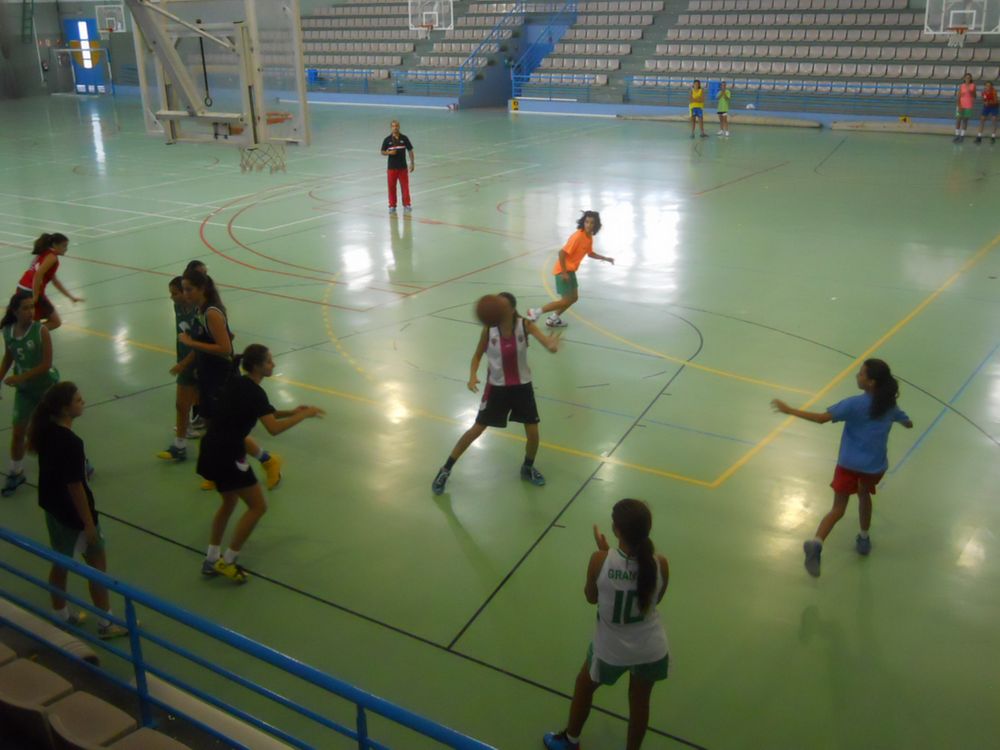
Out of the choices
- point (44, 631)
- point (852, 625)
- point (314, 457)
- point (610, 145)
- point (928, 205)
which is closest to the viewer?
point (44, 631)

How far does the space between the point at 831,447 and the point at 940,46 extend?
Result: 30607 millimetres

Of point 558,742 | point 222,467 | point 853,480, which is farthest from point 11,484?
point 853,480

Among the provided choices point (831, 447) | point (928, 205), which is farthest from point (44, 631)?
point (928, 205)

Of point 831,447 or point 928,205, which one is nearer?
point 831,447

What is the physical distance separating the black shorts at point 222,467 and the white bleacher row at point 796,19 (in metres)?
35.3

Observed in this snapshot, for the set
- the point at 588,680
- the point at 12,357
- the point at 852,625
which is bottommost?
the point at 852,625

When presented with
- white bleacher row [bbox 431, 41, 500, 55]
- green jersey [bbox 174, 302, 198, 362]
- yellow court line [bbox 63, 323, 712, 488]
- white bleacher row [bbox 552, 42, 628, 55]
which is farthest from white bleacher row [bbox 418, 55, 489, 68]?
green jersey [bbox 174, 302, 198, 362]

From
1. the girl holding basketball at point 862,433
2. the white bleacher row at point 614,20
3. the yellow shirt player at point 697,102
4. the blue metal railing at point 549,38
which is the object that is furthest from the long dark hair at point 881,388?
the blue metal railing at point 549,38

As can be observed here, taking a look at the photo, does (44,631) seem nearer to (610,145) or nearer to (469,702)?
(469,702)

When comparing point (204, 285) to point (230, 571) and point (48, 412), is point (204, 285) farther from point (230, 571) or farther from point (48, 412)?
point (230, 571)

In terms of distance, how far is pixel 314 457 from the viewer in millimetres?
7828

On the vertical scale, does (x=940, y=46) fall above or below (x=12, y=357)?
above

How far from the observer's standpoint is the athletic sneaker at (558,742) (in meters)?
4.46

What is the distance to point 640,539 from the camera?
3949 millimetres
